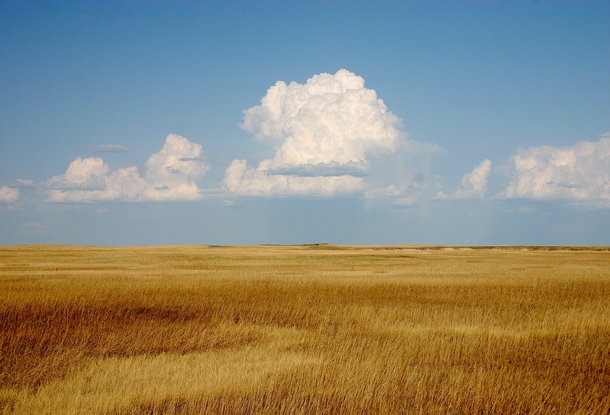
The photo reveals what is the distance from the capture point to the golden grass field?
10.4 metres

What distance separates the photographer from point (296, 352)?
14383 millimetres

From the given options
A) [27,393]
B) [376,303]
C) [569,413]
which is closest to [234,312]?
[376,303]

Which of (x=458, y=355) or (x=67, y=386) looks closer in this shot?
(x=67, y=386)

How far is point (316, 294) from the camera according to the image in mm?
26219

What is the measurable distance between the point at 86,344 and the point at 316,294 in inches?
512

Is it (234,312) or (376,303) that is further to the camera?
(376,303)

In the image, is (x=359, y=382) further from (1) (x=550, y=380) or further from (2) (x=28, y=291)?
(2) (x=28, y=291)

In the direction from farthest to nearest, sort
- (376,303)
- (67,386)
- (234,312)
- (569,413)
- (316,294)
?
(316,294) < (376,303) < (234,312) < (67,386) < (569,413)

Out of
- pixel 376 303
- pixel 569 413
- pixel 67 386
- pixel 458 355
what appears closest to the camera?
pixel 569 413

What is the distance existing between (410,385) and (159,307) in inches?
485

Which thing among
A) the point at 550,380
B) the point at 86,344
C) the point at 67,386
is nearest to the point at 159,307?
the point at 86,344

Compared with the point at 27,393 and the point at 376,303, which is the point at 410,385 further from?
the point at 376,303

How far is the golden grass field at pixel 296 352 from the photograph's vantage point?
10375 millimetres

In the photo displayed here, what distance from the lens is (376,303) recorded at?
2364cm
